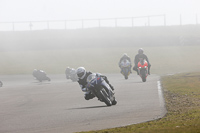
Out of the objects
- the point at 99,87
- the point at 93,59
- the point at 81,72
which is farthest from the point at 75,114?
the point at 93,59

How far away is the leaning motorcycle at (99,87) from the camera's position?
48.6ft

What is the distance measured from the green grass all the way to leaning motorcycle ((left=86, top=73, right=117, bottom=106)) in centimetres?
2966

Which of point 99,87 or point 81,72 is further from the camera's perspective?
point 81,72

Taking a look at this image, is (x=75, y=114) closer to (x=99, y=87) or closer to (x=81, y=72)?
(x=99, y=87)

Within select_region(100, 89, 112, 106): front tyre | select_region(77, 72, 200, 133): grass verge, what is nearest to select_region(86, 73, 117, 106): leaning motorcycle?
select_region(100, 89, 112, 106): front tyre

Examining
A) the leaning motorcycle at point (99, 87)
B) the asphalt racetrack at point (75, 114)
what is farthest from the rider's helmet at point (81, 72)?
the asphalt racetrack at point (75, 114)

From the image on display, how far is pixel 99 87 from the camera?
14859 millimetres

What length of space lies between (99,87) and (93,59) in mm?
40043

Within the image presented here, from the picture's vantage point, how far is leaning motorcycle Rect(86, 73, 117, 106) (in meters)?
14.8

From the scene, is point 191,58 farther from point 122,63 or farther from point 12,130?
Answer: point 12,130

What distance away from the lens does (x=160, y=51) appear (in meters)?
56.2

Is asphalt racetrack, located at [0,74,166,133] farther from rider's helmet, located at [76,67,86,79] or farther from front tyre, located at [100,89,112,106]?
rider's helmet, located at [76,67,86,79]

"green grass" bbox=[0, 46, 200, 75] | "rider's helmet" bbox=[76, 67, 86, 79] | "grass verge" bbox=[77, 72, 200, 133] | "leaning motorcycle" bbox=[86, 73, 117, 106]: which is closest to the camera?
"grass verge" bbox=[77, 72, 200, 133]

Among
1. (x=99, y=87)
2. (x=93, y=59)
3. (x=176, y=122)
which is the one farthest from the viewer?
(x=93, y=59)
